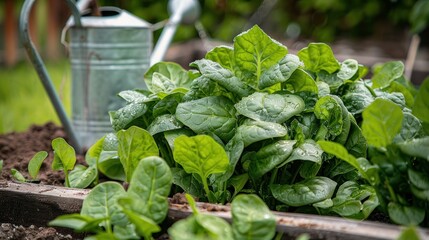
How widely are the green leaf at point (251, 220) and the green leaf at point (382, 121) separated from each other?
0.75 feet

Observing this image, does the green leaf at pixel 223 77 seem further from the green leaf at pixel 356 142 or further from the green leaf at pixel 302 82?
the green leaf at pixel 356 142

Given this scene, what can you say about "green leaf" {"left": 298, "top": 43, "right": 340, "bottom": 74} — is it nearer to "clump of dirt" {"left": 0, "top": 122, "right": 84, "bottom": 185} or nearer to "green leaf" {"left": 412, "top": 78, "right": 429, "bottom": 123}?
"green leaf" {"left": 412, "top": 78, "right": 429, "bottom": 123}

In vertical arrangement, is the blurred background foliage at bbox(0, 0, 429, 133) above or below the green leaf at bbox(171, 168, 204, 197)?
below

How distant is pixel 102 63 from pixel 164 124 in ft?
2.94

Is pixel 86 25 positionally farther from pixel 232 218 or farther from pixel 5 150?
pixel 232 218

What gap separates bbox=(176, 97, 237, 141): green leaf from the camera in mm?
1205

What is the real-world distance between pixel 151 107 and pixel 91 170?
8.9 inches

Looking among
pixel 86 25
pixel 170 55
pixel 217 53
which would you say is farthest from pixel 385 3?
pixel 217 53

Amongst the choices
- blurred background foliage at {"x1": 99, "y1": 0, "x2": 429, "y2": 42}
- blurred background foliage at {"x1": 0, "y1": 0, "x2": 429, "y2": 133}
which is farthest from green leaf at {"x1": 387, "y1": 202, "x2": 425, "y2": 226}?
blurred background foliage at {"x1": 99, "y1": 0, "x2": 429, "y2": 42}

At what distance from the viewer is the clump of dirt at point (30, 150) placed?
1538 mm

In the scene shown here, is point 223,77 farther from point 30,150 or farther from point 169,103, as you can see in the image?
point 30,150

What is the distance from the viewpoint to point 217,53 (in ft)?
4.34

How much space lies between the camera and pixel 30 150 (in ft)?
6.38

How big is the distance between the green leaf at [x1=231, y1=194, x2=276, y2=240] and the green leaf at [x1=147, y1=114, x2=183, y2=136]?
31 centimetres
